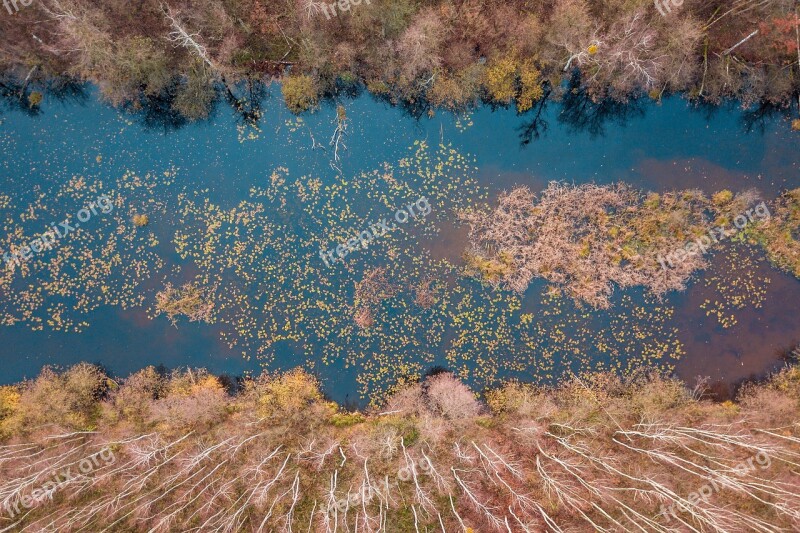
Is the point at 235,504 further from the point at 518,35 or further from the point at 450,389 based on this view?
the point at 518,35

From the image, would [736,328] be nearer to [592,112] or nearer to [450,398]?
[592,112]

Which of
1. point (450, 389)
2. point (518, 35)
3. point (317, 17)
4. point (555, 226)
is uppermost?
point (317, 17)

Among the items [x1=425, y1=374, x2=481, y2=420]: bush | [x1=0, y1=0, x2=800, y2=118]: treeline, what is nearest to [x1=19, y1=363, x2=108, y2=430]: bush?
[x1=0, y1=0, x2=800, y2=118]: treeline

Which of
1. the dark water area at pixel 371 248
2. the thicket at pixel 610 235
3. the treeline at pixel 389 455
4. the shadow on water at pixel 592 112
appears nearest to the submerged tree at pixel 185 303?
the dark water area at pixel 371 248

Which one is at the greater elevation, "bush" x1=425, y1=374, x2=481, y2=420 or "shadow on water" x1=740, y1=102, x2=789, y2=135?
"shadow on water" x1=740, y1=102, x2=789, y2=135

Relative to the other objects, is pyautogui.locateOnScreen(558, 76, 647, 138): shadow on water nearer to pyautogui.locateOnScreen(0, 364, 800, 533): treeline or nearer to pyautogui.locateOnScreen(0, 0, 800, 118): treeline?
pyautogui.locateOnScreen(0, 0, 800, 118): treeline

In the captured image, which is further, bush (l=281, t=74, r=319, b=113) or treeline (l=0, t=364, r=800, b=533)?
bush (l=281, t=74, r=319, b=113)

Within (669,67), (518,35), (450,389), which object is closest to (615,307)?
(450,389)

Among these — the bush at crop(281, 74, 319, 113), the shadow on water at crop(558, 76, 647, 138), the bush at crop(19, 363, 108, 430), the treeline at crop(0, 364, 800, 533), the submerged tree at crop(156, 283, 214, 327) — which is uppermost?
the bush at crop(281, 74, 319, 113)

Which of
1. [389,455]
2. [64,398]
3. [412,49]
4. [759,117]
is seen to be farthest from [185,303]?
[759,117]
